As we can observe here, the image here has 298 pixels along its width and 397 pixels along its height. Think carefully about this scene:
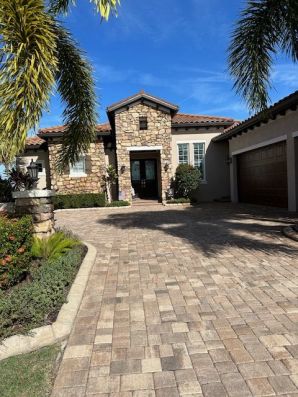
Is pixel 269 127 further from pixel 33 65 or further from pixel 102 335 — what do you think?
pixel 102 335

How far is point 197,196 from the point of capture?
20781 millimetres

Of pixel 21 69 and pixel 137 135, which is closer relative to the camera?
pixel 21 69

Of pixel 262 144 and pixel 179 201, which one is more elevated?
pixel 262 144

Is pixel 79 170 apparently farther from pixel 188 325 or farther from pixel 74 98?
pixel 188 325

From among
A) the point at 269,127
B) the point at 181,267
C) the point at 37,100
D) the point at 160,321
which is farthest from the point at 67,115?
the point at 269,127

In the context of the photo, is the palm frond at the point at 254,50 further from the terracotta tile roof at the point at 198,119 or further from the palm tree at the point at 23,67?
the terracotta tile roof at the point at 198,119

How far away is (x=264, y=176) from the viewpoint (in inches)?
597

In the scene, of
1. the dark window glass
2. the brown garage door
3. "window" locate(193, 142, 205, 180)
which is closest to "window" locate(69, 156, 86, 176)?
the dark window glass

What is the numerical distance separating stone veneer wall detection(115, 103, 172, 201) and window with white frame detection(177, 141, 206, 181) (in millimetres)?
1202

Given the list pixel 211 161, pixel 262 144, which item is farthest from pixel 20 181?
pixel 211 161

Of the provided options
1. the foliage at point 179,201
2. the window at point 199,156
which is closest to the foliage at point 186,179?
the foliage at point 179,201

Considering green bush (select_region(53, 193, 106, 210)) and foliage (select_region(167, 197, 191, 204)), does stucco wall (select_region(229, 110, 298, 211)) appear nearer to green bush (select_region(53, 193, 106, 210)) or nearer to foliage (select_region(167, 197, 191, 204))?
foliage (select_region(167, 197, 191, 204))

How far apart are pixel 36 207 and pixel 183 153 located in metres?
14.4

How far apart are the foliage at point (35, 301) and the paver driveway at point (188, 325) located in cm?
36
